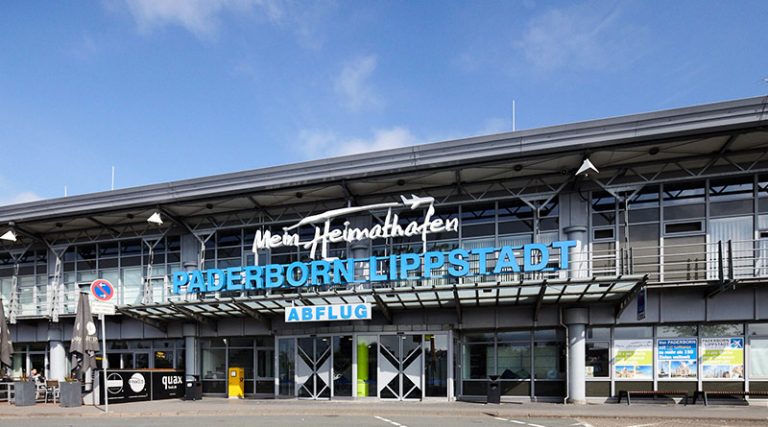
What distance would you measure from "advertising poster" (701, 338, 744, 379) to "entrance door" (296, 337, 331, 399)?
1208cm

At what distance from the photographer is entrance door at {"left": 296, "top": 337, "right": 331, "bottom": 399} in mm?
22205

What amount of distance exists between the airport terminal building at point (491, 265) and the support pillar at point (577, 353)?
0.18 feet

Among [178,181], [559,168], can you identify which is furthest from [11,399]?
[559,168]

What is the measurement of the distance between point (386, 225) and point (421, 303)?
2.83 metres

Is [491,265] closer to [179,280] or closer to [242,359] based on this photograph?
[242,359]

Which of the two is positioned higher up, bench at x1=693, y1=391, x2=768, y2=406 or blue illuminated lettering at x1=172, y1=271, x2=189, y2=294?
blue illuminated lettering at x1=172, y1=271, x2=189, y2=294

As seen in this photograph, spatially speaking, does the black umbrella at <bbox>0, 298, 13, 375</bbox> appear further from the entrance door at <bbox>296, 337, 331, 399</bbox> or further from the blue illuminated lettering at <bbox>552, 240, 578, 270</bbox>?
the blue illuminated lettering at <bbox>552, 240, 578, 270</bbox>

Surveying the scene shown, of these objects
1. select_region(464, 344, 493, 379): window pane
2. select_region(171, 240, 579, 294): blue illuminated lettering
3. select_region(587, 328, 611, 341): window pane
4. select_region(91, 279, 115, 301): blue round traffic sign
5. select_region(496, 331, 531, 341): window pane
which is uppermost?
select_region(171, 240, 579, 294): blue illuminated lettering

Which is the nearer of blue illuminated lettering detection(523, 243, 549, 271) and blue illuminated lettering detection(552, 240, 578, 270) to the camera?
blue illuminated lettering detection(552, 240, 578, 270)

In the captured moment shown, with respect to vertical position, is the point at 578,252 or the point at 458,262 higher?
the point at 578,252

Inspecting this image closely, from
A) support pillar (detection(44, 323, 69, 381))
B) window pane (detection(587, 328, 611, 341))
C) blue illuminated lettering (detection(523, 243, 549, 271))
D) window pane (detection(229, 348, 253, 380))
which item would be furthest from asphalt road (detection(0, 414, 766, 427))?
support pillar (detection(44, 323, 69, 381))


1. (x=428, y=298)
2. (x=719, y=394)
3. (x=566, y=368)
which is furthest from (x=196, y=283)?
(x=719, y=394)

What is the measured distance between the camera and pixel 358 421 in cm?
1605

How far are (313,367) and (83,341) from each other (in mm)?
7481
